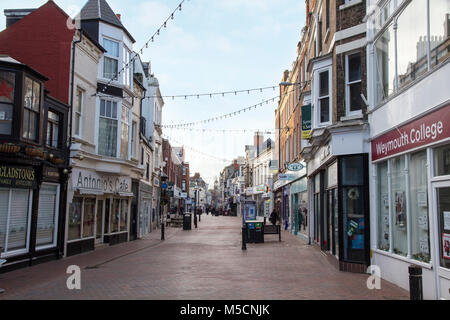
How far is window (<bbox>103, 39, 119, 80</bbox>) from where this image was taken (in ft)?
62.7

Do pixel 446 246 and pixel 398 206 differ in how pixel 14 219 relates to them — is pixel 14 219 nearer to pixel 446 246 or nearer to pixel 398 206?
pixel 398 206

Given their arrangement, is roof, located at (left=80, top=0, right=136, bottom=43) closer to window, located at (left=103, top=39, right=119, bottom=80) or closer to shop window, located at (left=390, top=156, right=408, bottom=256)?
window, located at (left=103, top=39, right=119, bottom=80)

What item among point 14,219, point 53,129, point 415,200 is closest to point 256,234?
point 53,129

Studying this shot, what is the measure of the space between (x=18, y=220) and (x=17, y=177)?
4.63 ft

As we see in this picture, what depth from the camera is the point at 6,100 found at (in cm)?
1219

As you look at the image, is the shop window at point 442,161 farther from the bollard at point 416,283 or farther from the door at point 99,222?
the door at point 99,222

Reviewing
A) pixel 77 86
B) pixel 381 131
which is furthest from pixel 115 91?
pixel 381 131

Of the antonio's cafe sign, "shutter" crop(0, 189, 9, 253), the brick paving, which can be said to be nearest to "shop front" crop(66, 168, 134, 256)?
the antonio's cafe sign

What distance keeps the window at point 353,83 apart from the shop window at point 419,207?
3857 millimetres

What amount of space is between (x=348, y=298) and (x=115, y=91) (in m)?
14.2

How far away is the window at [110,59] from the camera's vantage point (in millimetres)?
19109

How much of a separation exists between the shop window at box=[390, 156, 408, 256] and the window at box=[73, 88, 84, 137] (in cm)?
1163

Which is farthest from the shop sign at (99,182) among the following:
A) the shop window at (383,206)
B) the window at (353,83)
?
the shop window at (383,206)

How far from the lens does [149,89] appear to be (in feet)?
105
